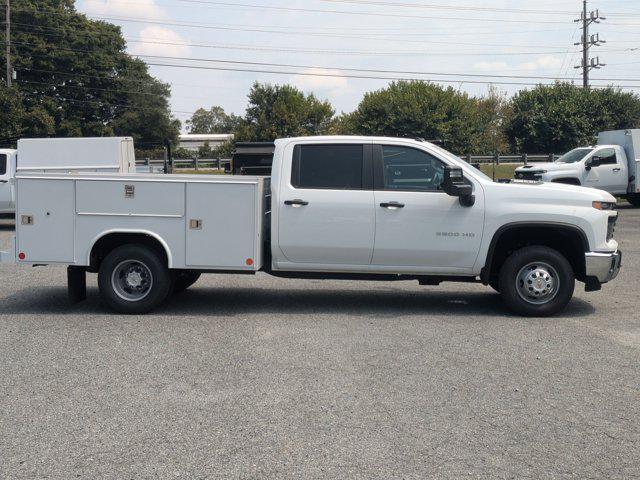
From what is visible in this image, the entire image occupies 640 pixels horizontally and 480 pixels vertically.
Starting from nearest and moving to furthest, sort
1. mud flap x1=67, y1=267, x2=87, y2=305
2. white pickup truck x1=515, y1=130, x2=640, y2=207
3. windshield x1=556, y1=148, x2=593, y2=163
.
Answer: mud flap x1=67, y1=267, x2=87, y2=305 → white pickup truck x1=515, y1=130, x2=640, y2=207 → windshield x1=556, y1=148, x2=593, y2=163

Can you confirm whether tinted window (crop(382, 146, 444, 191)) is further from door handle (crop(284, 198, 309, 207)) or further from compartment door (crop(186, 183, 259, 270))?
compartment door (crop(186, 183, 259, 270))

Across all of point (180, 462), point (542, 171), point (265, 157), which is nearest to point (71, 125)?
point (542, 171)

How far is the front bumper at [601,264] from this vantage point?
29.3 ft

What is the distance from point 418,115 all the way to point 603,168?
3585 cm

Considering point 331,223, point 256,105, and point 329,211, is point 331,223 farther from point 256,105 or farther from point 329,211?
point 256,105

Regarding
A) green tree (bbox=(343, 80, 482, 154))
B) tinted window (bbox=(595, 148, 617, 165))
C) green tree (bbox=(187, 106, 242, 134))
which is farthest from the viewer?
green tree (bbox=(187, 106, 242, 134))

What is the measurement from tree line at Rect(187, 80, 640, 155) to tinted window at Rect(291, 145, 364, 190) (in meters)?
48.8

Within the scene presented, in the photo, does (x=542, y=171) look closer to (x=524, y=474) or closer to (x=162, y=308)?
(x=162, y=308)

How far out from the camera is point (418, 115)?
198ft

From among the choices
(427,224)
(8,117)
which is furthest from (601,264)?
(8,117)

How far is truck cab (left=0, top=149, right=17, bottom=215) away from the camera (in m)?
20.8

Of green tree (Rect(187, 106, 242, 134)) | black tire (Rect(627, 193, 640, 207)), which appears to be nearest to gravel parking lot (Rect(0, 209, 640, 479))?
black tire (Rect(627, 193, 640, 207))

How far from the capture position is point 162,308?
966cm

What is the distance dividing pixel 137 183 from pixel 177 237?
779mm
